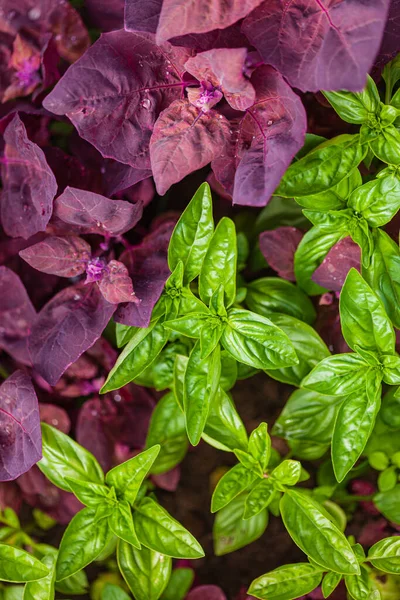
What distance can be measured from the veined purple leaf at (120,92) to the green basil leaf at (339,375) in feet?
1.27

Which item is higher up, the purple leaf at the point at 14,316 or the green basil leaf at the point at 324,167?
the green basil leaf at the point at 324,167

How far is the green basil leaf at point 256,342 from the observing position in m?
0.83

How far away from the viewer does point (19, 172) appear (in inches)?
39.8

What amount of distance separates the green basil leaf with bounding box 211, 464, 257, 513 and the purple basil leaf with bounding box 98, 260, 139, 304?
301mm

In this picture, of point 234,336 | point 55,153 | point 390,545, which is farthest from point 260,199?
point 390,545

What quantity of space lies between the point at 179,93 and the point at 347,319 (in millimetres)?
408

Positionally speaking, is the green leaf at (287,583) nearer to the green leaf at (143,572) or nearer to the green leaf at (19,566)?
the green leaf at (143,572)

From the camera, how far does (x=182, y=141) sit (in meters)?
0.83

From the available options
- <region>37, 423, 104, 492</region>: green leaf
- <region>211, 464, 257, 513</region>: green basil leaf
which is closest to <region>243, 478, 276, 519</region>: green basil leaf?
<region>211, 464, 257, 513</region>: green basil leaf

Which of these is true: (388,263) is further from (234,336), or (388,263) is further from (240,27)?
(240,27)

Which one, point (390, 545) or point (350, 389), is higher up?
point (350, 389)

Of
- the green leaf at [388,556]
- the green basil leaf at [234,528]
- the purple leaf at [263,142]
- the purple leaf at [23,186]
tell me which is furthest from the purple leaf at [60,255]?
the green leaf at [388,556]

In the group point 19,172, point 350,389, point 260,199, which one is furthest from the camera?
point 19,172

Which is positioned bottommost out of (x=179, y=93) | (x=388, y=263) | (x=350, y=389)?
(x=350, y=389)
